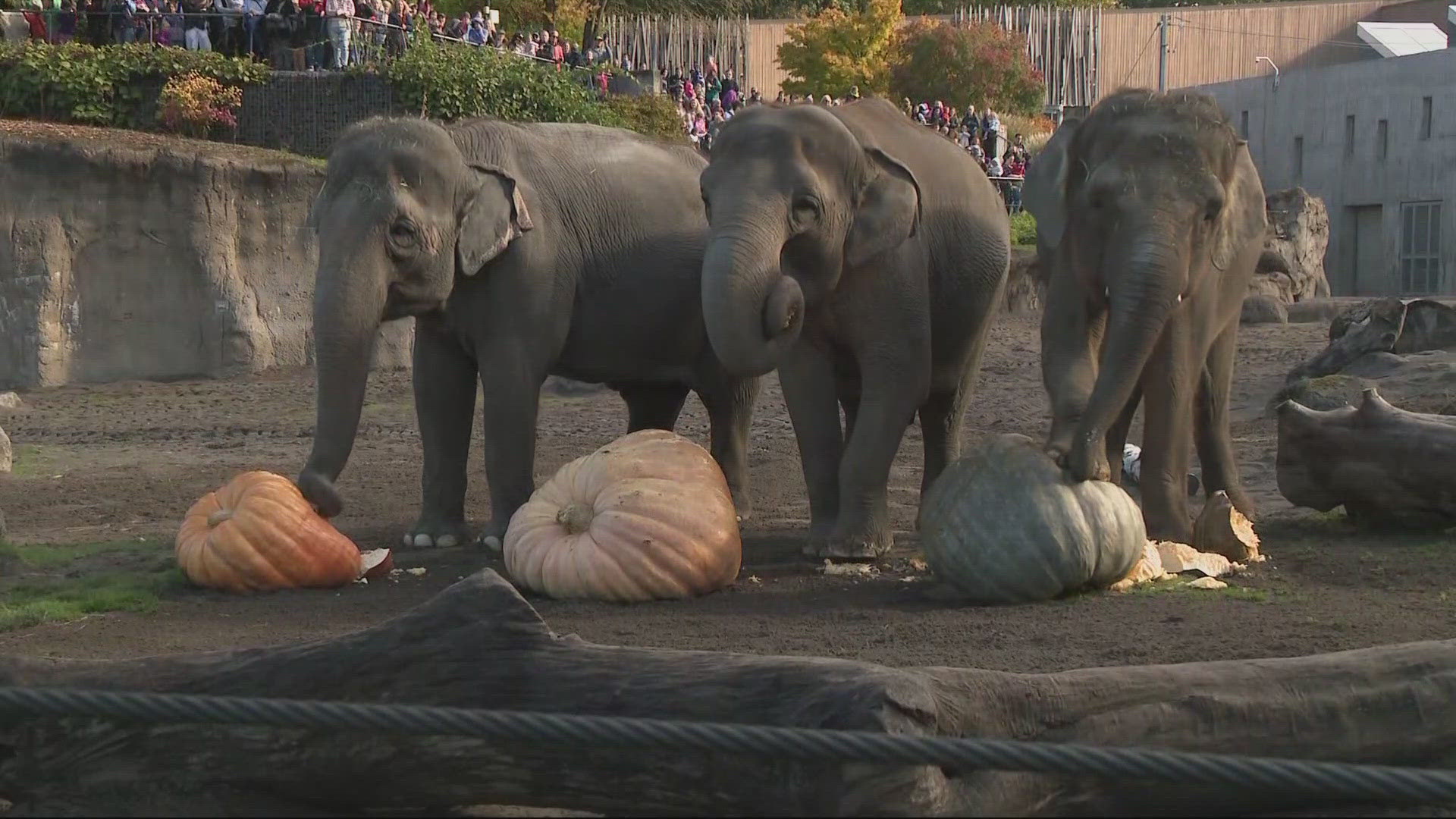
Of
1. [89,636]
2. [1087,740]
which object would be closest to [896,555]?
[89,636]

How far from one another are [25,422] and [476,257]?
8561 millimetres

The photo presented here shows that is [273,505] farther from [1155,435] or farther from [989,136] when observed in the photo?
[989,136]

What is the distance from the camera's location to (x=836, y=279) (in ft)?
25.3

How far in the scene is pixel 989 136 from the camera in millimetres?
31219

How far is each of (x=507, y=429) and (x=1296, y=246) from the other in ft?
66.9

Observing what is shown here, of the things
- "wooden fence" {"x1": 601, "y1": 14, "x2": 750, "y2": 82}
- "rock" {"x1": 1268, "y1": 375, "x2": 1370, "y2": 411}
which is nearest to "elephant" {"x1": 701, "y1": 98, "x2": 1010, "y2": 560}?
"rock" {"x1": 1268, "y1": 375, "x2": 1370, "y2": 411}

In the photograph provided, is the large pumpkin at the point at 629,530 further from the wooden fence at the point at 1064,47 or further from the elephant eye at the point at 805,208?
the wooden fence at the point at 1064,47

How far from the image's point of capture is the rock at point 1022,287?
21.9m

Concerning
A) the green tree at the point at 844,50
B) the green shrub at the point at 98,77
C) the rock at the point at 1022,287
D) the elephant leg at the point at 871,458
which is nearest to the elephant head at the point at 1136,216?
the elephant leg at the point at 871,458

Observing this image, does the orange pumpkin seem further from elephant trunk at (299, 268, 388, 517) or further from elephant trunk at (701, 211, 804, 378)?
elephant trunk at (701, 211, 804, 378)

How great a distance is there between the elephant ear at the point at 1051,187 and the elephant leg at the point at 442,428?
2812 millimetres

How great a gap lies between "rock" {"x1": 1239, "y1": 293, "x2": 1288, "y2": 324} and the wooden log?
13.5 m

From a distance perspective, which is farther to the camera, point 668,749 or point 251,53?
point 251,53

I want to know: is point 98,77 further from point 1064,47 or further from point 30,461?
point 1064,47
